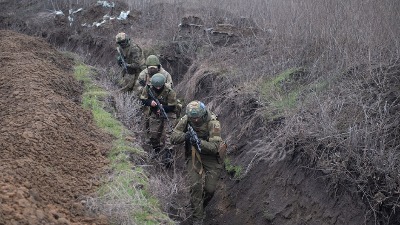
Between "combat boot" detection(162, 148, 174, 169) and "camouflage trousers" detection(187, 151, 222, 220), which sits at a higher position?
"camouflage trousers" detection(187, 151, 222, 220)

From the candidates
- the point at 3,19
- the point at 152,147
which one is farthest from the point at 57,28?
the point at 152,147

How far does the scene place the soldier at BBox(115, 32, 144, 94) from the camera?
1158cm

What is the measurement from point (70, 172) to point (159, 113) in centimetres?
339

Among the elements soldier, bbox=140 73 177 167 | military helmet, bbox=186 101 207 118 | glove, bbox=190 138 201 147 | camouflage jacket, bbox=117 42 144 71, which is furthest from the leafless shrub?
camouflage jacket, bbox=117 42 144 71

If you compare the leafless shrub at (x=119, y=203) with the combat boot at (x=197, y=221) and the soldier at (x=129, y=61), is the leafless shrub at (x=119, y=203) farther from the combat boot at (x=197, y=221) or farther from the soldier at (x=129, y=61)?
the soldier at (x=129, y=61)

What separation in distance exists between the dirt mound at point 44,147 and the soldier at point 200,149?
135cm

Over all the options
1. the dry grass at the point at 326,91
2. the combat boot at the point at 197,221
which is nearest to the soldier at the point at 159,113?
the dry grass at the point at 326,91

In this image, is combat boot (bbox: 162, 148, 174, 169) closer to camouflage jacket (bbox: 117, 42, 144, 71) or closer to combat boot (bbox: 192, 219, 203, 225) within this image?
combat boot (bbox: 192, 219, 203, 225)

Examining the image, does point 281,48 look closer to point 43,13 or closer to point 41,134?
point 41,134

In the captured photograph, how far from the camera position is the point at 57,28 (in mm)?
17688

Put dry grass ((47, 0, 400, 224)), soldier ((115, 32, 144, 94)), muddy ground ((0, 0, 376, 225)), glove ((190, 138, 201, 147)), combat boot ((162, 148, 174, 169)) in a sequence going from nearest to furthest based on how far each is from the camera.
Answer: muddy ground ((0, 0, 376, 225)) < dry grass ((47, 0, 400, 224)) < glove ((190, 138, 201, 147)) < combat boot ((162, 148, 174, 169)) < soldier ((115, 32, 144, 94))

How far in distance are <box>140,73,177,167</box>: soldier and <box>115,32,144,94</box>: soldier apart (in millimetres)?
2333

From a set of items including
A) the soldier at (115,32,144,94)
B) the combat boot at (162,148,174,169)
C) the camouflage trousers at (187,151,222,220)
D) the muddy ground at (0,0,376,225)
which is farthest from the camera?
the soldier at (115,32,144,94)

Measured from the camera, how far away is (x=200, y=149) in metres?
6.94
